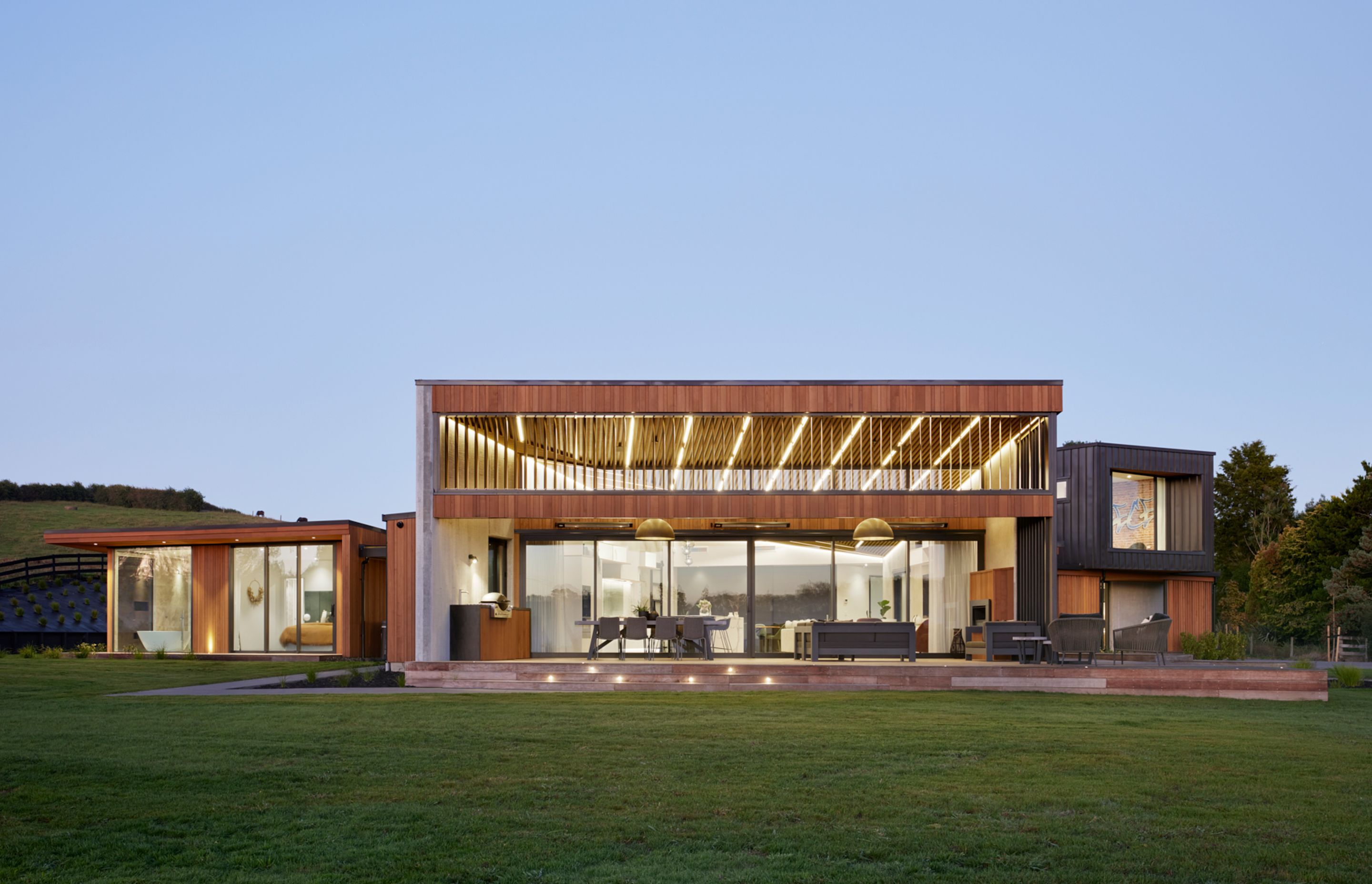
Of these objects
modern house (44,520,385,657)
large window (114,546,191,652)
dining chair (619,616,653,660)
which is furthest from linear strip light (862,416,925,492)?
large window (114,546,191,652)

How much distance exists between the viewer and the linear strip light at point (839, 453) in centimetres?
1659

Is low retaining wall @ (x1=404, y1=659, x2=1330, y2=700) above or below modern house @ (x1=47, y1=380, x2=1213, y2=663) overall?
below

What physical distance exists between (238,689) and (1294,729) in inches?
446

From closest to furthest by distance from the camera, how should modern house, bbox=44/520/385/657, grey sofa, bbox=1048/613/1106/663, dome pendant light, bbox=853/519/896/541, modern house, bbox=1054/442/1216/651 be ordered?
grey sofa, bbox=1048/613/1106/663
dome pendant light, bbox=853/519/896/541
modern house, bbox=44/520/385/657
modern house, bbox=1054/442/1216/651

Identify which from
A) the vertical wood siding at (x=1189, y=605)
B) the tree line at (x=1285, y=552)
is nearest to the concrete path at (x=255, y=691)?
the vertical wood siding at (x=1189, y=605)

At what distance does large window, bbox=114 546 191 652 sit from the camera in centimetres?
2330

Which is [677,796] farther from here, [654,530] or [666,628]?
[654,530]

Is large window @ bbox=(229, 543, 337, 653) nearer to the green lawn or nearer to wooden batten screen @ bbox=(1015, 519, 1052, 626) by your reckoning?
the green lawn

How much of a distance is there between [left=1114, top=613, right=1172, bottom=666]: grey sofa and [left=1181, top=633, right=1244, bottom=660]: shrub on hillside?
667 cm

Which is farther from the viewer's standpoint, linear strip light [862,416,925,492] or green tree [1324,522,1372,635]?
green tree [1324,522,1372,635]

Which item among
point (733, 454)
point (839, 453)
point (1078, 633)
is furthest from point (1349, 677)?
point (733, 454)

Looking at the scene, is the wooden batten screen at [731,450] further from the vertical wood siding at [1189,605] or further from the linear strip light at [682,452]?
the vertical wood siding at [1189,605]

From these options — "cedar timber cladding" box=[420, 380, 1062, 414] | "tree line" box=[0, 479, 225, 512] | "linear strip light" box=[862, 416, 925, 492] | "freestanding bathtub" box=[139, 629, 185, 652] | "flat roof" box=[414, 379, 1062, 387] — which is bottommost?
"freestanding bathtub" box=[139, 629, 185, 652]

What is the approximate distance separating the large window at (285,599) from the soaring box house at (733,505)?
402 cm
